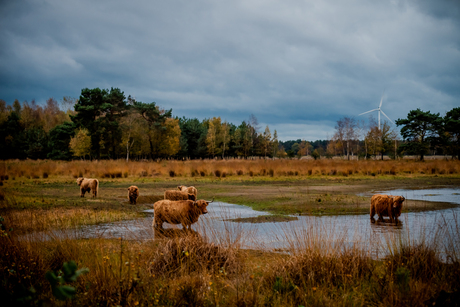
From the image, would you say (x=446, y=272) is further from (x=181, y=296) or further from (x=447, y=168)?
(x=447, y=168)

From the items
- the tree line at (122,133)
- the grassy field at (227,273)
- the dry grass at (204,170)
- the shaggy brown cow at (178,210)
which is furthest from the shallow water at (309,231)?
the tree line at (122,133)

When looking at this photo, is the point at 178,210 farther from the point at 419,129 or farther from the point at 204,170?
the point at 419,129

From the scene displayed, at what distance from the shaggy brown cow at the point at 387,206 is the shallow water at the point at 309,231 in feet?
1.12

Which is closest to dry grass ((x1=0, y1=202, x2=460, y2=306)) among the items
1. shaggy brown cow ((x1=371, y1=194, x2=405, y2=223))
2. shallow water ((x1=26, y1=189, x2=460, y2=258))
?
shallow water ((x1=26, y1=189, x2=460, y2=258))

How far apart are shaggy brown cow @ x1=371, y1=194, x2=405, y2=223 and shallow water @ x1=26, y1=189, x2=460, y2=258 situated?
342 mm

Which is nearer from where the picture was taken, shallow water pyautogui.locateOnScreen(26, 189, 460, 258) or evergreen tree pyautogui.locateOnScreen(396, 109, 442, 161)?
shallow water pyautogui.locateOnScreen(26, 189, 460, 258)

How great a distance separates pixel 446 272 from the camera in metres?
5.22

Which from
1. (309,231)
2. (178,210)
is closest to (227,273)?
(309,231)

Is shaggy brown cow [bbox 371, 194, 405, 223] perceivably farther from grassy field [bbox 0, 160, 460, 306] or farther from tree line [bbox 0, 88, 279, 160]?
tree line [bbox 0, 88, 279, 160]

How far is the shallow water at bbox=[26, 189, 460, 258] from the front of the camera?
602 centimetres

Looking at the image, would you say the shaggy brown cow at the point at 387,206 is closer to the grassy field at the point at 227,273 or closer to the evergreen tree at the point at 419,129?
the grassy field at the point at 227,273

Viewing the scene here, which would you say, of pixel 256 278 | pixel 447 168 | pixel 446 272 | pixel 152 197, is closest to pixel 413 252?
pixel 446 272

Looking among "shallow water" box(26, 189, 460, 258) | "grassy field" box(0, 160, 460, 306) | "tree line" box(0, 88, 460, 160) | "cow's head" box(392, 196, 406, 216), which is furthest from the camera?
"tree line" box(0, 88, 460, 160)

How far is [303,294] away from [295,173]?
26.7 metres
